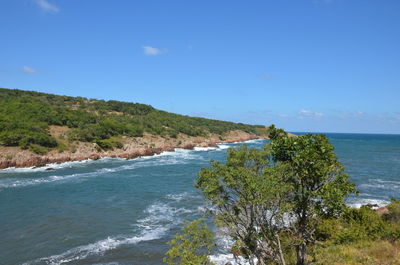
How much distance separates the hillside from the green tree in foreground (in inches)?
2071

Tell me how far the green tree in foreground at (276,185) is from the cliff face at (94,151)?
51981mm

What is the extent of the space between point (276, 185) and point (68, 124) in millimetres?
75972

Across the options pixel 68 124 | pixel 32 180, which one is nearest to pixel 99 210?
pixel 32 180

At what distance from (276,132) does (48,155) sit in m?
57.5

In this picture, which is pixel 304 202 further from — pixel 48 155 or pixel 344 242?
pixel 48 155

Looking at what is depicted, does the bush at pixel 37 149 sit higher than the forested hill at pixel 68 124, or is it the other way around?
the forested hill at pixel 68 124

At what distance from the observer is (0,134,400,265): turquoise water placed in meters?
19.4

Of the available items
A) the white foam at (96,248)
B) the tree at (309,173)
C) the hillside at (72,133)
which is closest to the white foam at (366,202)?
the tree at (309,173)

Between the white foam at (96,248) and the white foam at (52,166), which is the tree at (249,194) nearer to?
the white foam at (96,248)

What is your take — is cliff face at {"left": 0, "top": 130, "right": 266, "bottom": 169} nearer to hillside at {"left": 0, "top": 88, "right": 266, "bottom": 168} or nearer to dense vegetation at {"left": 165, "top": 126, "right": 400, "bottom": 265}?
hillside at {"left": 0, "top": 88, "right": 266, "bottom": 168}

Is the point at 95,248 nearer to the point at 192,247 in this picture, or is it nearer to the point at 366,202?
the point at 192,247

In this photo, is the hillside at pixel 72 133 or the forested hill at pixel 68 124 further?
the forested hill at pixel 68 124

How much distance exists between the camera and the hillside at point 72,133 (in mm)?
56094

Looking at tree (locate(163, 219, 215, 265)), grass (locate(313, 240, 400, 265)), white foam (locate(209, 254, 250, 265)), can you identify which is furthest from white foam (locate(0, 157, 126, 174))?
grass (locate(313, 240, 400, 265))
